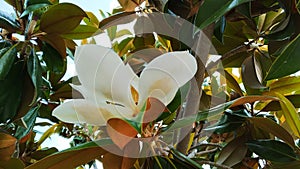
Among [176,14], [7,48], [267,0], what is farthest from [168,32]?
[7,48]

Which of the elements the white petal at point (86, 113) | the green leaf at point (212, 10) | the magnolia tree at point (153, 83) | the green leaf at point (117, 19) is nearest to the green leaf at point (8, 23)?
the magnolia tree at point (153, 83)

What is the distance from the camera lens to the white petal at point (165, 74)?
0.45 m

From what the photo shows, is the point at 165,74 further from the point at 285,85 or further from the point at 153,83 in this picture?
the point at 285,85

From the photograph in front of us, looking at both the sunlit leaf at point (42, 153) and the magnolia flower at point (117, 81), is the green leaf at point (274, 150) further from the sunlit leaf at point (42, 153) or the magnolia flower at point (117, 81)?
the sunlit leaf at point (42, 153)

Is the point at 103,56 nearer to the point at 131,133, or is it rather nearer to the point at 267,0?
the point at 131,133

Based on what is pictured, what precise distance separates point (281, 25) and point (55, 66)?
1.31 ft

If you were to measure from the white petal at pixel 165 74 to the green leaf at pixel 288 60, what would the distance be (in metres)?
0.11

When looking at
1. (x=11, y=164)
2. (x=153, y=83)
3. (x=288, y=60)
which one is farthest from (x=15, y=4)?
(x=288, y=60)

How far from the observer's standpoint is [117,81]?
0.46 metres

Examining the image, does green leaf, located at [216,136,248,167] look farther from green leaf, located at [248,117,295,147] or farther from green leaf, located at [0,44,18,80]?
green leaf, located at [0,44,18,80]

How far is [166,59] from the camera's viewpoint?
1.46 feet

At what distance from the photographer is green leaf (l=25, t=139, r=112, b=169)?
1.51ft

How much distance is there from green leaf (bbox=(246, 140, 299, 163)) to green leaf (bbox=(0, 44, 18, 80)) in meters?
0.41

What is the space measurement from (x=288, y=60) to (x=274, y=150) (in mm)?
222
